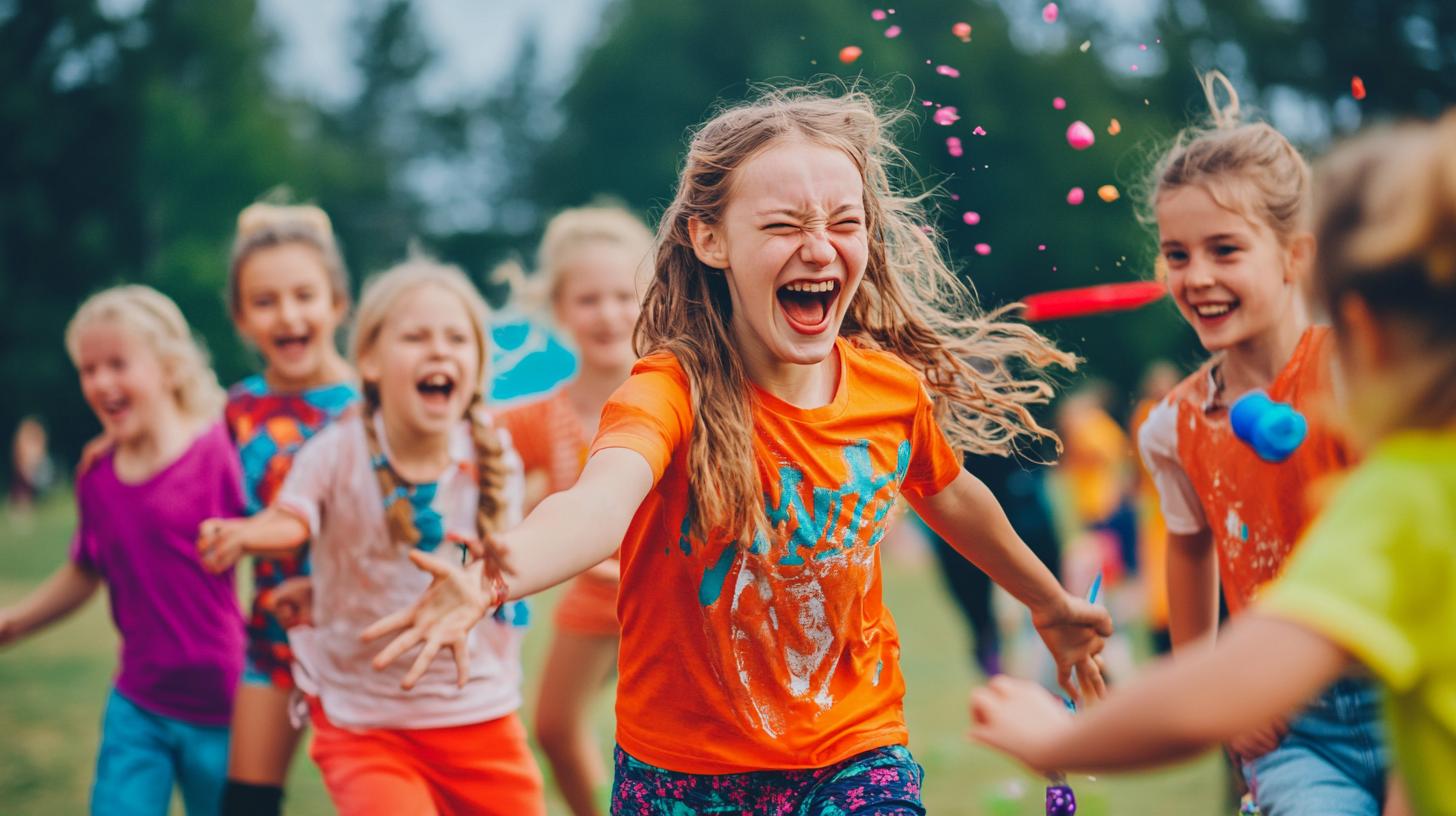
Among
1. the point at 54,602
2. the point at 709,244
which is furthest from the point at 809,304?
the point at 54,602

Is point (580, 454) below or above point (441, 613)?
above

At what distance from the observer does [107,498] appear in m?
5.02

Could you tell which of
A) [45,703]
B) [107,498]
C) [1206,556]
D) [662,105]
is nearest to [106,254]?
[662,105]

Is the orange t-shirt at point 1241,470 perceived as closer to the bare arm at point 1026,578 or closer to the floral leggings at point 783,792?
the bare arm at point 1026,578

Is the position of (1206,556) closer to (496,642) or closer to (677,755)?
(677,755)

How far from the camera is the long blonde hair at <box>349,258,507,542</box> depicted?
4.43 m

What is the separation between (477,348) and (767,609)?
179 centimetres

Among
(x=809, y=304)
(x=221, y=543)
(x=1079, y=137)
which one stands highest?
(x=1079, y=137)

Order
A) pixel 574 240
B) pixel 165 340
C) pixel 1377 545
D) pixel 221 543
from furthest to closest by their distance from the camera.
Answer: pixel 574 240 < pixel 165 340 < pixel 221 543 < pixel 1377 545

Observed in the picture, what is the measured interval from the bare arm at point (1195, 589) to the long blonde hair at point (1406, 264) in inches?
75.7

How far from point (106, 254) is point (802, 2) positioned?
17.2 meters

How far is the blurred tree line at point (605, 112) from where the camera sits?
28344 millimetres

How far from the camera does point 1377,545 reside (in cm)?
181

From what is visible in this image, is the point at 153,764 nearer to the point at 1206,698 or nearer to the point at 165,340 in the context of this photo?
the point at 165,340
